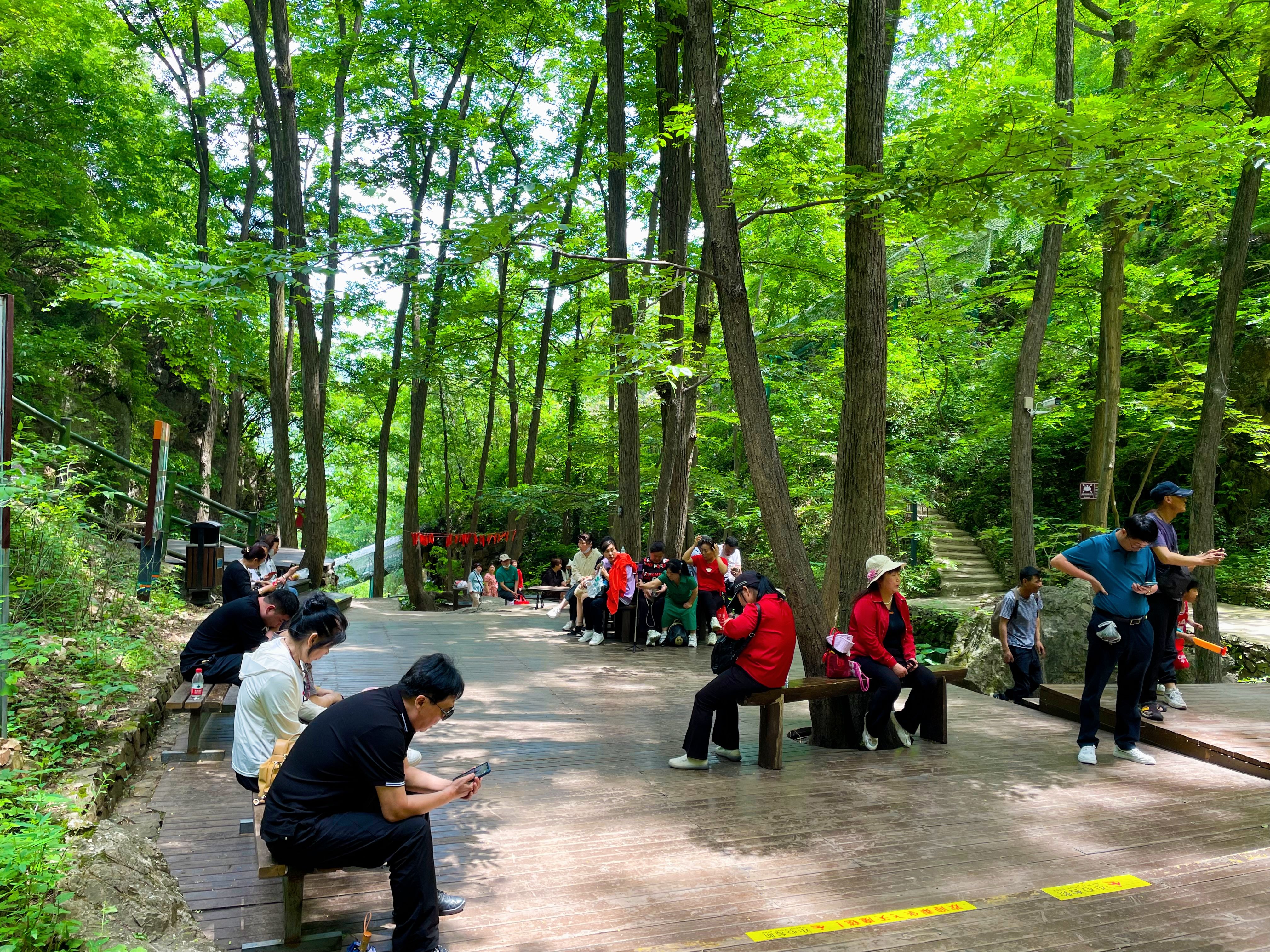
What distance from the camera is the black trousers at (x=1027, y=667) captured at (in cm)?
826

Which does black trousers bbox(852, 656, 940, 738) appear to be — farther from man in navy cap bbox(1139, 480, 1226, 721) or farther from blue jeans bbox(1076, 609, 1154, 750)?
man in navy cap bbox(1139, 480, 1226, 721)

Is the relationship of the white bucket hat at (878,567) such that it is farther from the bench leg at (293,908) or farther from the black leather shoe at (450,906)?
the bench leg at (293,908)

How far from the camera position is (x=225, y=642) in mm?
5988

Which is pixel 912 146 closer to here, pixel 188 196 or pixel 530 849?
pixel 530 849

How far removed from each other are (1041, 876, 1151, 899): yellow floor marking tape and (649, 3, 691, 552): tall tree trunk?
7.89 metres

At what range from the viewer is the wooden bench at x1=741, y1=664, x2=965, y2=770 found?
5.98 meters

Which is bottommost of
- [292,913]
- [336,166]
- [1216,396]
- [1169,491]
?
[292,913]

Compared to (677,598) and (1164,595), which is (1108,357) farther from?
(677,598)

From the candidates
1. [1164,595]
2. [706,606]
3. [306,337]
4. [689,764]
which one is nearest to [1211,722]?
[1164,595]

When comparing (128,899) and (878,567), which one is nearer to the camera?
(128,899)

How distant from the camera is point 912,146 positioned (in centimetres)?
700

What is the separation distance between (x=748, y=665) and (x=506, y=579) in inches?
557

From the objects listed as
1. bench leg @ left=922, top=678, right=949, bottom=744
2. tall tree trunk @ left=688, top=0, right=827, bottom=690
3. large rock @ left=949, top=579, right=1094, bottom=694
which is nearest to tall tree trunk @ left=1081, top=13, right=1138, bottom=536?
large rock @ left=949, top=579, right=1094, bottom=694

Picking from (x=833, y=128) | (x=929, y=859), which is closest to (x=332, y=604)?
(x=929, y=859)
